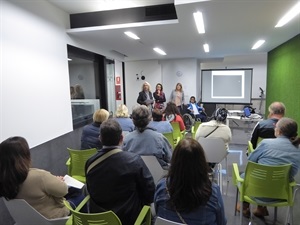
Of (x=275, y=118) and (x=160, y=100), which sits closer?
(x=275, y=118)

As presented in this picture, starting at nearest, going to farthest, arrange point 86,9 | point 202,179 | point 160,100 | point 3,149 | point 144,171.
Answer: point 202,179 → point 3,149 → point 144,171 → point 86,9 → point 160,100

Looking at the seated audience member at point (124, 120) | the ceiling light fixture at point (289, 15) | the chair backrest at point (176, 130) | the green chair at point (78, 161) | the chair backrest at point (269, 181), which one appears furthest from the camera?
the chair backrest at point (176, 130)

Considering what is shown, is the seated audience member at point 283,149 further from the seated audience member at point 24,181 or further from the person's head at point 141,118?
the seated audience member at point 24,181

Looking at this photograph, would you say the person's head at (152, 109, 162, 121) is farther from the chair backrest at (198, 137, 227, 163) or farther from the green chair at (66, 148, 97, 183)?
the green chair at (66, 148, 97, 183)

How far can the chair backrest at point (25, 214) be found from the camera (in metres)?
1.46

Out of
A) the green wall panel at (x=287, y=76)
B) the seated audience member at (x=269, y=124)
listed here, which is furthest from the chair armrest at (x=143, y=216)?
the green wall panel at (x=287, y=76)

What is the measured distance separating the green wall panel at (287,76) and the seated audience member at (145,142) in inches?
148

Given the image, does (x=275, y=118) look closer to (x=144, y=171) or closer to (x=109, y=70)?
(x=144, y=171)

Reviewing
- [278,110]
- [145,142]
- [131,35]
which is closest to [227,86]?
[131,35]

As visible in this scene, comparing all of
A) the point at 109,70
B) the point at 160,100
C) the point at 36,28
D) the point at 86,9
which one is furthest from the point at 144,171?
the point at 160,100

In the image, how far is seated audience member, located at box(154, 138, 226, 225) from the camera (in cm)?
117

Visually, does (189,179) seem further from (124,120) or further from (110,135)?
(124,120)

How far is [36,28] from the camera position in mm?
3084

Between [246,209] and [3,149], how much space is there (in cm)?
250
